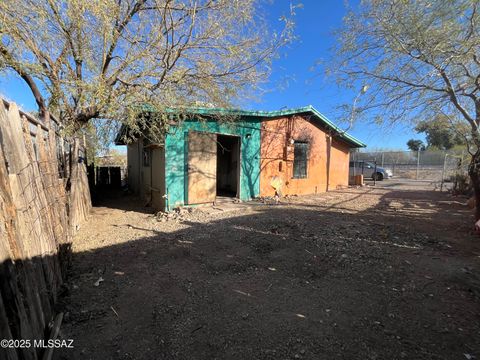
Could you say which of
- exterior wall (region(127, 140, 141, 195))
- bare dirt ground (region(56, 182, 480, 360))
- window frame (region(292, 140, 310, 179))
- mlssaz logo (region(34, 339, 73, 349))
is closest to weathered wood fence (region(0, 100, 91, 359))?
mlssaz logo (region(34, 339, 73, 349))

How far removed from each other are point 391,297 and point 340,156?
11101mm

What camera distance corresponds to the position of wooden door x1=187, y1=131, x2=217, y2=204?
7.43m

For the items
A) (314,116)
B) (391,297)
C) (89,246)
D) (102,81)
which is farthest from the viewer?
(314,116)

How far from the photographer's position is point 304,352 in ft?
6.85

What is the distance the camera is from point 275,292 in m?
3.04

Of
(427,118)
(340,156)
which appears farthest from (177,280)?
(340,156)

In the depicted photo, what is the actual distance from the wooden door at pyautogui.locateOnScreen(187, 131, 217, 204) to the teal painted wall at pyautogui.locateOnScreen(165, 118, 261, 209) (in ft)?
0.52

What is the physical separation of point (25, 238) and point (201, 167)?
5.68m

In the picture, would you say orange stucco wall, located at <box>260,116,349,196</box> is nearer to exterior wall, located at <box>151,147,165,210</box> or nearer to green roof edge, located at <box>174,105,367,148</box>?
green roof edge, located at <box>174,105,367,148</box>

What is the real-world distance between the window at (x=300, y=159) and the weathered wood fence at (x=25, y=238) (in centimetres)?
873

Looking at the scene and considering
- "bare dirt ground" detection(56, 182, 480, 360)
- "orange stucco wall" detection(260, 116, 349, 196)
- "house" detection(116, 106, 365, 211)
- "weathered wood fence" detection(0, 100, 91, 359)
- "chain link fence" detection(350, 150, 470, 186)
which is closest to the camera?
"weathered wood fence" detection(0, 100, 91, 359)

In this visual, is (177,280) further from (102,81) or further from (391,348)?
(102,81)

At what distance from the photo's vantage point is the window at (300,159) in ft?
34.4

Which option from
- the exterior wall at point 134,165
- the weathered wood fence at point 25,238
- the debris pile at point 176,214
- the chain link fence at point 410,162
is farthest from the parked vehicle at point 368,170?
the weathered wood fence at point 25,238
